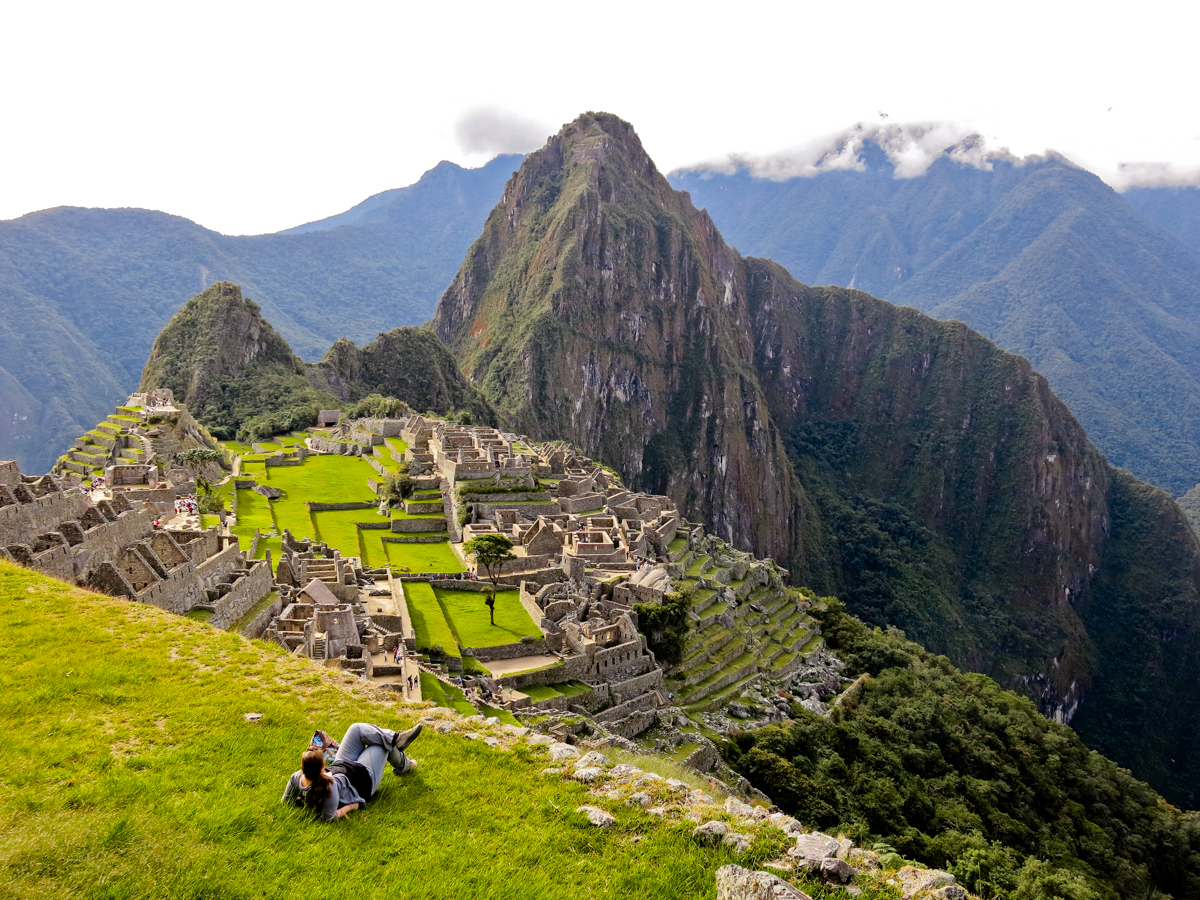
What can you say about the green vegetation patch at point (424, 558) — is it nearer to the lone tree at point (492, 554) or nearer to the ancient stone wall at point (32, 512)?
the lone tree at point (492, 554)

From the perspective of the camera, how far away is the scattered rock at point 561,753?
12.0 metres

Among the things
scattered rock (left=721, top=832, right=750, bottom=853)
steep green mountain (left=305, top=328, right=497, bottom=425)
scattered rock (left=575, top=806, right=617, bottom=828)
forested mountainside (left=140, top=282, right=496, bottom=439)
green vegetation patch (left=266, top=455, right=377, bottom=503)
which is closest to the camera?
scattered rock (left=721, top=832, right=750, bottom=853)

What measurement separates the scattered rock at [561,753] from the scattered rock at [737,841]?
3324 mm

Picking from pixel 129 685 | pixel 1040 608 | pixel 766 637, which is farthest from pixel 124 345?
pixel 1040 608

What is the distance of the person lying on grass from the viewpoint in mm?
8969

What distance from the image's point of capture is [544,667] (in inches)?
1076

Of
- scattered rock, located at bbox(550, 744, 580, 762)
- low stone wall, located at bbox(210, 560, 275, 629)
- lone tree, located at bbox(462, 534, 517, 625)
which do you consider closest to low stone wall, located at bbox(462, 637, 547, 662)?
lone tree, located at bbox(462, 534, 517, 625)

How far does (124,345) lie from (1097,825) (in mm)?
180894

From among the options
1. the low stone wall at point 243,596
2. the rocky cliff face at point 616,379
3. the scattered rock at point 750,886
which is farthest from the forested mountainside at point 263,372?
the scattered rock at point 750,886

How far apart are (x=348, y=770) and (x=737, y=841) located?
5222mm

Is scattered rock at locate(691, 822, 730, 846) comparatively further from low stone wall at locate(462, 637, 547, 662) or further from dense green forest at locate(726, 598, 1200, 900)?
low stone wall at locate(462, 637, 547, 662)

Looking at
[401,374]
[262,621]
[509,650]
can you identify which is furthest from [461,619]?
[401,374]

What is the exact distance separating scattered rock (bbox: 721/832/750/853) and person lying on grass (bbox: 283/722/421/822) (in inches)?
180

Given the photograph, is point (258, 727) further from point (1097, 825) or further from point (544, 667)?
point (1097, 825)
